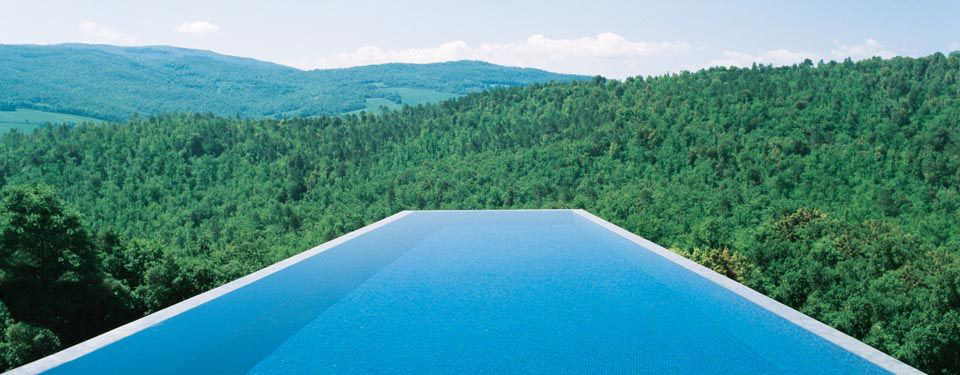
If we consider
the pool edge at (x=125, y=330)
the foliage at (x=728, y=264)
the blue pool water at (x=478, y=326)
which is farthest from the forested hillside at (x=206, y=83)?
the blue pool water at (x=478, y=326)

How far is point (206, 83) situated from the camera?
126 m

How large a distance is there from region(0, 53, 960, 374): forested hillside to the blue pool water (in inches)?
262

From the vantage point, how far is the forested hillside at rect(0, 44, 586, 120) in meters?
97.4

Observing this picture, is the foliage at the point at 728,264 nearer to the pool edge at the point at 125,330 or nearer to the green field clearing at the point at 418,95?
the pool edge at the point at 125,330

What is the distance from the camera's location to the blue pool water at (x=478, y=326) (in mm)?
4707

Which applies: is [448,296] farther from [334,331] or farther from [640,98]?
[640,98]

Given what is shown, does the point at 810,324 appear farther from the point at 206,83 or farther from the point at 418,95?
the point at 206,83

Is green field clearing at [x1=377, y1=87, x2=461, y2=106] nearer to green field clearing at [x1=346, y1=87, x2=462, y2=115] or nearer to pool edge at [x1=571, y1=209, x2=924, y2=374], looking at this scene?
green field clearing at [x1=346, y1=87, x2=462, y2=115]

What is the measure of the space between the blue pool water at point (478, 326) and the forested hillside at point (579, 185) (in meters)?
6.64

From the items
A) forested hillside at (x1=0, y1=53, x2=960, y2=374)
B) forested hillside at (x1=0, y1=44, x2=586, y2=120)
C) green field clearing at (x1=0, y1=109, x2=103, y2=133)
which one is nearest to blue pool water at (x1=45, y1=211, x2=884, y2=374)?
forested hillside at (x1=0, y1=53, x2=960, y2=374)

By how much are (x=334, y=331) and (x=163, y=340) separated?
46.8 inches

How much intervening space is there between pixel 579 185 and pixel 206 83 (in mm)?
99053

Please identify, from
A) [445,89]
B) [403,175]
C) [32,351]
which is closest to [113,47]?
[445,89]

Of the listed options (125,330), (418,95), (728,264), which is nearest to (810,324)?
(125,330)
